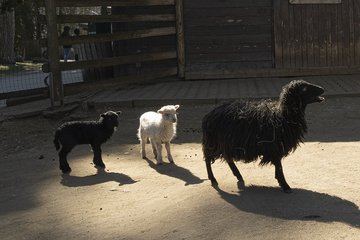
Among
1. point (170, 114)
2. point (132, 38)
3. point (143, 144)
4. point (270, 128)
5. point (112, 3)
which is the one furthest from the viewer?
point (132, 38)

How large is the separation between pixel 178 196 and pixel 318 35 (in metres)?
8.77

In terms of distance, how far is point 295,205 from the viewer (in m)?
5.39

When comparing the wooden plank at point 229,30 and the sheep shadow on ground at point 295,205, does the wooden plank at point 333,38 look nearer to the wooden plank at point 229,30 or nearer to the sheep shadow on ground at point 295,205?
the wooden plank at point 229,30

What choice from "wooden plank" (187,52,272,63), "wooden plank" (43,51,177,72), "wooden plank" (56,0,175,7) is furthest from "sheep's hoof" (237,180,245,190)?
"wooden plank" (187,52,272,63)

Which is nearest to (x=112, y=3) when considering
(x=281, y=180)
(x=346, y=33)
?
(x=346, y=33)

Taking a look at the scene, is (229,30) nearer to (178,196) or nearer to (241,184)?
(241,184)

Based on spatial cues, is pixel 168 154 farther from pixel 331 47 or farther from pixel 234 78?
pixel 331 47

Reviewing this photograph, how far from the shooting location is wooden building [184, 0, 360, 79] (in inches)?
529

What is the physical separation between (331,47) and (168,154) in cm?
739

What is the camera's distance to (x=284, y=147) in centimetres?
583

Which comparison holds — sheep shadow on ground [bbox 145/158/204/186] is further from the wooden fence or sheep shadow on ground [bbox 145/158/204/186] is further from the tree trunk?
the tree trunk

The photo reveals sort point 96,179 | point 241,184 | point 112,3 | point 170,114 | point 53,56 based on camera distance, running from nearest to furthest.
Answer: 1. point 241,184
2. point 96,179
3. point 170,114
4. point 53,56
5. point 112,3

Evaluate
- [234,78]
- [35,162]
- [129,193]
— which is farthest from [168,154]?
[234,78]

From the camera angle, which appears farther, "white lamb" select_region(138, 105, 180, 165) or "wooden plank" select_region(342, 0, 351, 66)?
"wooden plank" select_region(342, 0, 351, 66)
